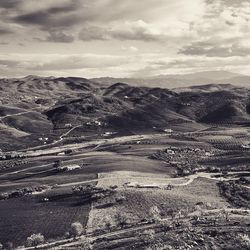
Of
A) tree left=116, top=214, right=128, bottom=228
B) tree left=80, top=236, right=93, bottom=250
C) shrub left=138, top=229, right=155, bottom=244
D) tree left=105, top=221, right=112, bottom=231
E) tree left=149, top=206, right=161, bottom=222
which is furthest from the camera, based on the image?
tree left=149, top=206, right=161, bottom=222

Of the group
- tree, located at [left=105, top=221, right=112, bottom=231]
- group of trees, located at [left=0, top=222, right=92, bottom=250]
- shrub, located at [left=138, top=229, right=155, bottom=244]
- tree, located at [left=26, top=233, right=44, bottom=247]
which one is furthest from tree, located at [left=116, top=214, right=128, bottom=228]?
tree, located at [left=26, top=233, right=44, bottom=247]

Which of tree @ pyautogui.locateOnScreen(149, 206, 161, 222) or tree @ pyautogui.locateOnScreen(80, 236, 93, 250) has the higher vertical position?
tree @ pyautogui.locateOnScreen(149, 206, 161, 222)

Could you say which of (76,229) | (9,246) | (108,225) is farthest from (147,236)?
(9,246)

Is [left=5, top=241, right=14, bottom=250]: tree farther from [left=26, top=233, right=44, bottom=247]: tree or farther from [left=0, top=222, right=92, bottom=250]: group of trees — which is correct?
[left=26, top=233, right=44, bottom=247]: tree

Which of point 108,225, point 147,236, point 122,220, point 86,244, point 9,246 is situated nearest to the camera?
point 86,244

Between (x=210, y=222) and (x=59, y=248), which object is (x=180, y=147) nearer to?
(x=210, y=222)

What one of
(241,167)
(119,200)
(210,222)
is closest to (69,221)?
(119,200)

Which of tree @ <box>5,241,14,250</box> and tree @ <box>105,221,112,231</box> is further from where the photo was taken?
tree @ <box>105,221,112,231</box>

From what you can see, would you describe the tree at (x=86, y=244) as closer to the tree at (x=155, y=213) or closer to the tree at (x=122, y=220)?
the tree at (x=122, y=220)

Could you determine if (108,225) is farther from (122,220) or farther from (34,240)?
(34,240)
